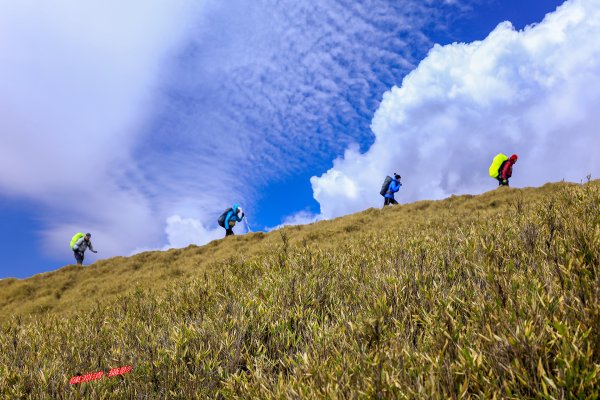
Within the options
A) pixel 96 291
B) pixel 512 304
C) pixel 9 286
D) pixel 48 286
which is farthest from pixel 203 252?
pixel 512 304

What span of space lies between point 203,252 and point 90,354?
35.9 ft

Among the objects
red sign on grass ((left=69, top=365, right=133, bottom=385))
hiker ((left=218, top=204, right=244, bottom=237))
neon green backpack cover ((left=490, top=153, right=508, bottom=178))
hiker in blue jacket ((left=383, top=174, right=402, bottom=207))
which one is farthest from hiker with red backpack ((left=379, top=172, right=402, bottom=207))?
red sign on grass ((left=69, top=365, right=133, bottom=385))

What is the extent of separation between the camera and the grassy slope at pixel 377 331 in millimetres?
2053

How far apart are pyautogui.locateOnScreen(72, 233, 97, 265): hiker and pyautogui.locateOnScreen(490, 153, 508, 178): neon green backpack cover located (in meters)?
21.4

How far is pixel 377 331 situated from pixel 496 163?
1930 centimetres

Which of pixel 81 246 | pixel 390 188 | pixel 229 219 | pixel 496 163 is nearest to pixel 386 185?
pixel 390 188

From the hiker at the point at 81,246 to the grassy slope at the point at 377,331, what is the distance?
15292 mm

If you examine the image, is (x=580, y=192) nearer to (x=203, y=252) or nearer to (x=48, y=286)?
(x=203, y=252)

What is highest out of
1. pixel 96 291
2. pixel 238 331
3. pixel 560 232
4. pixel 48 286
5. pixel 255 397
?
pixel 48 286

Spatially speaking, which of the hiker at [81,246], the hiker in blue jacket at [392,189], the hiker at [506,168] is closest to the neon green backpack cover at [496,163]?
the hiker at [506,168]

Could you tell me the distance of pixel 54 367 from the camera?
3.47 meters

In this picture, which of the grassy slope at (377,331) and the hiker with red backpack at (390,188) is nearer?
the grassy slope at (377,331)

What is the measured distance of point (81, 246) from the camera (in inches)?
798

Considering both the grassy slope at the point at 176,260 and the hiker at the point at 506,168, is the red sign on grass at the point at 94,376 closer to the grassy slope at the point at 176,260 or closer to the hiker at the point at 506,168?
the grassy slope at the point at 176,260
